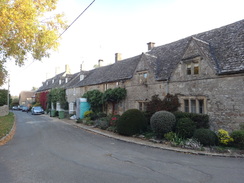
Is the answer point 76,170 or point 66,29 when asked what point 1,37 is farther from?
point 76,170

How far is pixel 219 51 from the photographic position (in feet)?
42.6

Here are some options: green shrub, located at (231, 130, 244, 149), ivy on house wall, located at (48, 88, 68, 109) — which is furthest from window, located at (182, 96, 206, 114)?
ivy on house wall, located at (48, 88, 68, 109)

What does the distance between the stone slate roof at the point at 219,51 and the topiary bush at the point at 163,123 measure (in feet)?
13.5

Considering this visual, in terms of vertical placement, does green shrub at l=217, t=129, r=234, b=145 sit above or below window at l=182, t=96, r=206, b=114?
below

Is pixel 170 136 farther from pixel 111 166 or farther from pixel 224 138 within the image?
pixel 111 166

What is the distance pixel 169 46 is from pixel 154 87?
5693mm

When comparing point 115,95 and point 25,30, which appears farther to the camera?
point 115,95

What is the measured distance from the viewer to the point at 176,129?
11.8 meters

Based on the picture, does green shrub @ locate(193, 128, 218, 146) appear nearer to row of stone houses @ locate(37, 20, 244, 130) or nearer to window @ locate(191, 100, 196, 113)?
row of stone houses @ locate(37, 20, 244, 130)

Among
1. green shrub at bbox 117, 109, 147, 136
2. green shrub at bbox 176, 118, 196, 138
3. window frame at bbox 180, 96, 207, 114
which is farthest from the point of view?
green shrub at bbox 117, 109, 147, 136

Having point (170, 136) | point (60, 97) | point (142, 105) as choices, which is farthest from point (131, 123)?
point (60, 97)

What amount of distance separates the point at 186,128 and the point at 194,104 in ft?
9.28

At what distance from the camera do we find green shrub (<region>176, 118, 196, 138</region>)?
442 inches

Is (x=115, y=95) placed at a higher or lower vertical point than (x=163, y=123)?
higher
